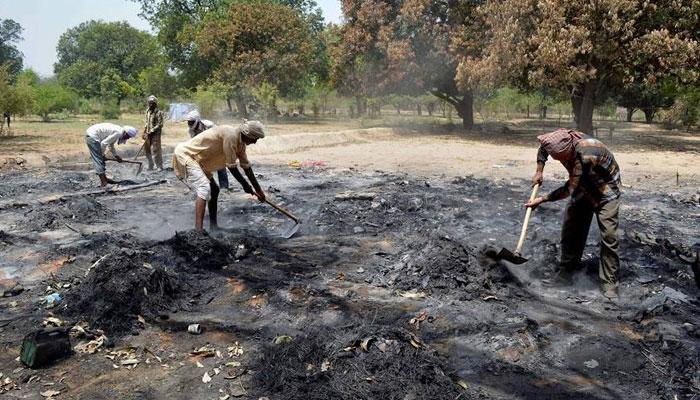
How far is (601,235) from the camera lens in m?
4.71

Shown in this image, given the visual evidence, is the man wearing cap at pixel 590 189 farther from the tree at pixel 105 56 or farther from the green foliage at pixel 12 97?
the tree at pixel 105 56

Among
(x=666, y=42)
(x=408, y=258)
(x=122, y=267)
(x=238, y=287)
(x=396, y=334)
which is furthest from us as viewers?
(x=666, y=42)

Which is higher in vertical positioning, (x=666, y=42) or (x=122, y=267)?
(x=666, y=42)

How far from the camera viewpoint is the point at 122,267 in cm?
440

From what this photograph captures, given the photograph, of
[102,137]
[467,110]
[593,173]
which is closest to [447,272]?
[593,173]

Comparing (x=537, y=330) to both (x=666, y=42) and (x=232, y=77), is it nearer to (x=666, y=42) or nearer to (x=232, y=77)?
(x=666, y=42)

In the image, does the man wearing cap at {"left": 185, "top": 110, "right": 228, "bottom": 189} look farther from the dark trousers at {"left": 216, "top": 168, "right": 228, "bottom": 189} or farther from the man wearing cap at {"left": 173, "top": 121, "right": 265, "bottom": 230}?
the man wearing cap at {"left": 173, "top": 121, "right": 265, "bottom": 230}

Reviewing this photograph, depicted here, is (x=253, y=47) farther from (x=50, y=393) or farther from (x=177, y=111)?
(x=50, y=393)

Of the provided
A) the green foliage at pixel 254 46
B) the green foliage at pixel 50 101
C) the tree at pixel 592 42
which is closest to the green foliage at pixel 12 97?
the green foliage at pixel 50 101

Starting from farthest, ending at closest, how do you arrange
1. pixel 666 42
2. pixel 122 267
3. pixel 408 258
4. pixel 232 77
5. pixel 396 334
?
pixel 232 77, pixel 666 42, pixel 408 258, pixel 122 267, pixel 396 334

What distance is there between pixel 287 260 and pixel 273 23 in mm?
23983

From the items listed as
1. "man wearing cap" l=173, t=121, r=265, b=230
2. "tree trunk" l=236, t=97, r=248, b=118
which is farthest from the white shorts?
"tree trunk" l=236, t=97, r=248, b=118

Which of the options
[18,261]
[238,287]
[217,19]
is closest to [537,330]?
[238,287]

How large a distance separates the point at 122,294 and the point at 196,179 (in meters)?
2.08
